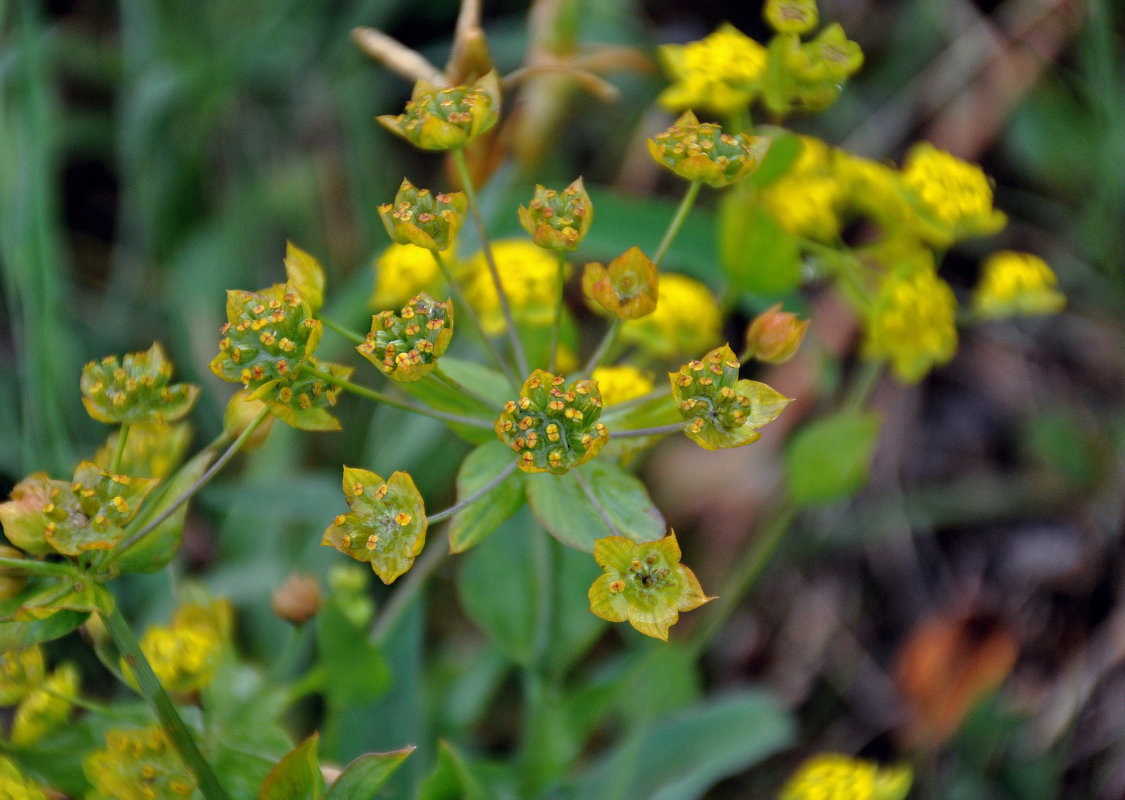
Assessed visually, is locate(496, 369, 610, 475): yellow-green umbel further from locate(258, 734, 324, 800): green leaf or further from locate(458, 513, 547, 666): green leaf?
locate(458, 513, 547, 666): green leaf

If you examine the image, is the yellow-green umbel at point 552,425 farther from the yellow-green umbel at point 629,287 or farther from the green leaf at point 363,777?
the green leaf at point 363,777

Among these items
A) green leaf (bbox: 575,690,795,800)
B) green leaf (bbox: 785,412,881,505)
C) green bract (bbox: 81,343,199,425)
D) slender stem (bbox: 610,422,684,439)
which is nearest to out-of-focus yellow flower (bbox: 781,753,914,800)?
green leaf (bbox: 575,690,795,800)

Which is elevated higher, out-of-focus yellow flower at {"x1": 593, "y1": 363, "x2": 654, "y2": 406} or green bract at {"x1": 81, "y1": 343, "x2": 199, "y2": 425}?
out-of-focus yellow flower at {"x1": 593, "y1": 363, "x2": 654, "y2": 406}

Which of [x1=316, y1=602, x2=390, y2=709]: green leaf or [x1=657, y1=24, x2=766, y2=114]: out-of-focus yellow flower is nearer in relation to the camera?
[x1=316, y1=602, x2=390, y2=709]: green leaf

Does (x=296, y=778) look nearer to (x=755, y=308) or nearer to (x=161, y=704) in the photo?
(x=161, y=704)

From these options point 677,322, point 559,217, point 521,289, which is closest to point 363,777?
point 559,217

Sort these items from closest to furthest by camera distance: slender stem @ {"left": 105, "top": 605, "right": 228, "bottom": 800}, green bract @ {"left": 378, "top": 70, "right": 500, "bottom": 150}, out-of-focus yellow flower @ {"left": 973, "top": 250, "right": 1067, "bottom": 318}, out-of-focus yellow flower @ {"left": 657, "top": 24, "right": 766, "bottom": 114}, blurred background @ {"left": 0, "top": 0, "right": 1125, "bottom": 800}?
slender stem @ {"left": 105, "top": 605, "right": 228, "bottom": 800} < green bract @ {"left": 378, "top": 70, "right": 500, "bottom": 150} < out-of-focus yellow flower @ {"left": 657, "top": 24, "right": 766, "bottom": 114} < out-of-focus yellow flower @ {"left": 973, "top": 250, "right": 1067, "bottom": 318} < blurred background @ {"left": 0, "top": 0, "right": 1125, "bottom": 800}
